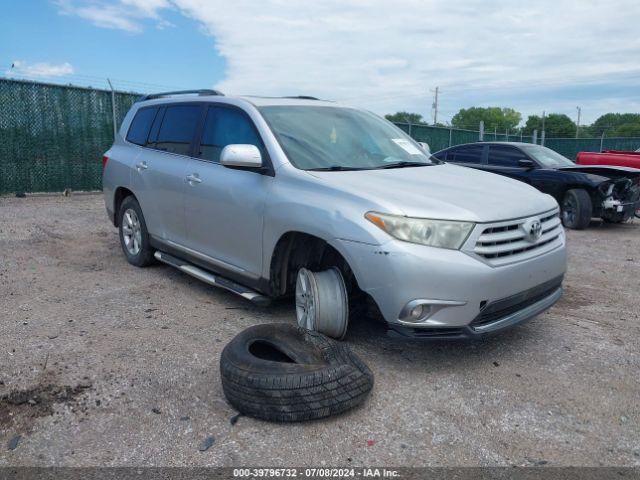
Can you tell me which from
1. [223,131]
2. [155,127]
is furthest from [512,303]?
[155,127]

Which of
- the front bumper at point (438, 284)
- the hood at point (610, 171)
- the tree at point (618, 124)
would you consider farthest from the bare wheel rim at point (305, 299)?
the tree at point (618, 124)

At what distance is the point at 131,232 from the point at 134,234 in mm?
89

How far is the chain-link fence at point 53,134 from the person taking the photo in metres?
10.8

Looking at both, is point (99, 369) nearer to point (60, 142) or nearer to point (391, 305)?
point (391, 305)

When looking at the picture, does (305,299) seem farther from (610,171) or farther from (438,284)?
(610,171)

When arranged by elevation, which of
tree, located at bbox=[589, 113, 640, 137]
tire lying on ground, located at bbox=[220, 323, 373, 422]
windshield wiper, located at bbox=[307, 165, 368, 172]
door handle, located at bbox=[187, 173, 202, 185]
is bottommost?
tire lying on ground, located at bbox=[220, 323, 373, 422]

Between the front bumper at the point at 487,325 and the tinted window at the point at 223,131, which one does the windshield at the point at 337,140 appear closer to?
the tinted window at the point at 223,131

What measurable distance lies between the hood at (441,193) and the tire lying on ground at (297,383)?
0.93 meters

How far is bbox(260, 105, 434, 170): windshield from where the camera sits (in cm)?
402

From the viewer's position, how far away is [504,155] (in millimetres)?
10297

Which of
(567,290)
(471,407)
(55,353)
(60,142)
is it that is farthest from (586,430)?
(60,142)

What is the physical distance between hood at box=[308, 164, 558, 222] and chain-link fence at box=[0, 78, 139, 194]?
937 cm

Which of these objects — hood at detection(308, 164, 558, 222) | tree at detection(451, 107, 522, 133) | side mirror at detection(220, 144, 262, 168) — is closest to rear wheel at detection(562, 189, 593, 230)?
hood at detection(308, 164, 558, 222)

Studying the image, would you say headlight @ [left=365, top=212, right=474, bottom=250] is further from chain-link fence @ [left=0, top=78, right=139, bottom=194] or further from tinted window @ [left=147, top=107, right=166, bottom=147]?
chain-link fence @ [left=0, top=78, right=139, bottom=194]
